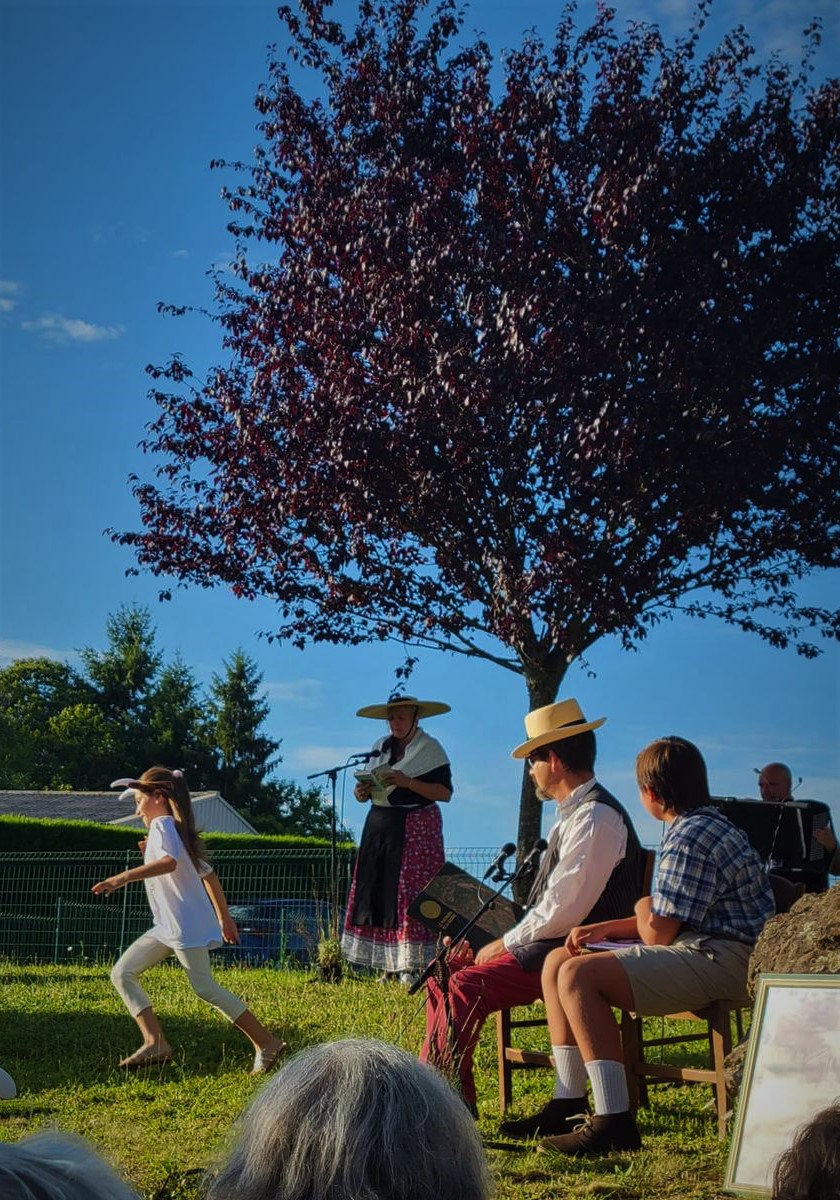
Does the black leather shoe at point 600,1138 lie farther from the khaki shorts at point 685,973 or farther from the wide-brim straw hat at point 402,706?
the wide-brim straw hat at point 402,706

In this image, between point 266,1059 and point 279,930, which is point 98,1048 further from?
point 279,930

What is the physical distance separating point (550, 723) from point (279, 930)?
8422mm

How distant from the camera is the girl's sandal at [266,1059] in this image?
6.84 m

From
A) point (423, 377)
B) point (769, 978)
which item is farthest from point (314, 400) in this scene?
point (769, 978)

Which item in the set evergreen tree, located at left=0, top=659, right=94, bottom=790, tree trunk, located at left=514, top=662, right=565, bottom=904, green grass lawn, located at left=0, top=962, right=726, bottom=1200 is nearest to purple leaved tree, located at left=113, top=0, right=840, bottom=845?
tree trunk, located at left=514, top=662, right=565, bottom=904

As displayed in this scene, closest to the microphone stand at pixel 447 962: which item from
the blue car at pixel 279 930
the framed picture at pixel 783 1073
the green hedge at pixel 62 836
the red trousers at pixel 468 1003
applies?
the red trousers at pixel 468 1003

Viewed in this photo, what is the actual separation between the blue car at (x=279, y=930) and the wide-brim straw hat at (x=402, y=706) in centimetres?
188

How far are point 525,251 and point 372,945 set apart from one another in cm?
748

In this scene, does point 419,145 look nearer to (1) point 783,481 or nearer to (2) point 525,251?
(2) point 525,251

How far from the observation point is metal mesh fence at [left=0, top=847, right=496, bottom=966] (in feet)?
43.6

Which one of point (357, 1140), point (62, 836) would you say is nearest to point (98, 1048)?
point (357, 1140)

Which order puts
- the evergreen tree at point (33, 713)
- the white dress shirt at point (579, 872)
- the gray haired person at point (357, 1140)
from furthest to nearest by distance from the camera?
the evergreen tree at point (33, 713), the white dress shirt at point (579, 872), the gray haired person at point (357, 1140)

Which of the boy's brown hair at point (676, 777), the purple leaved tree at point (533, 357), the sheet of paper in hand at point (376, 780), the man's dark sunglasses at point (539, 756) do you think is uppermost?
the purple leaved tree at point (533, 357)

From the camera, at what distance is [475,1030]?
5.19 metres
